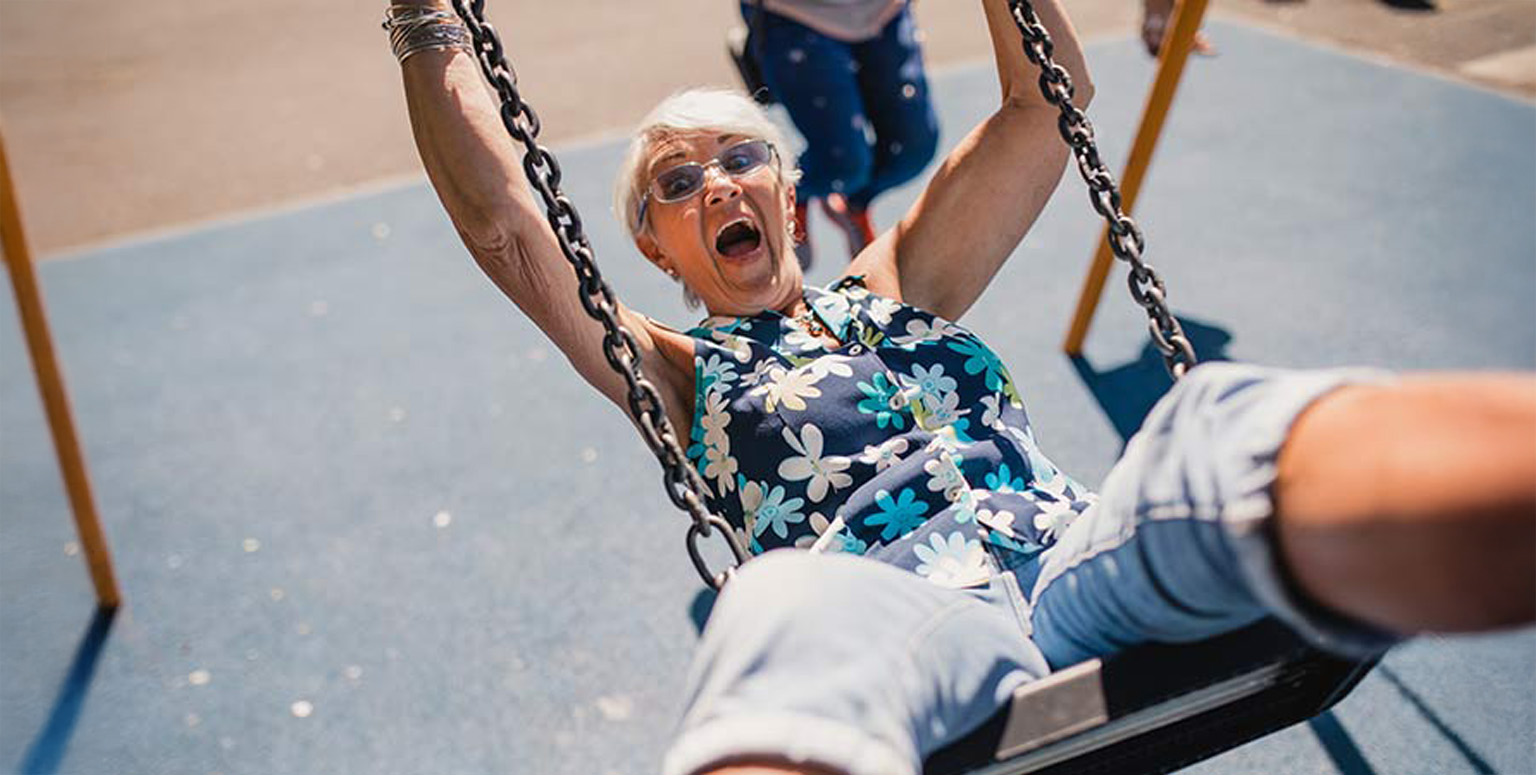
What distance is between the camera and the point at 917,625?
4.00ft

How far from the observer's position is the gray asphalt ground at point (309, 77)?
5117 millimetres

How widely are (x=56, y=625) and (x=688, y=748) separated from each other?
2254 millimetres

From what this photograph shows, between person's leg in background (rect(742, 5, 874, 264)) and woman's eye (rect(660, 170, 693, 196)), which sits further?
person's leg in background (rect(742, 5, 874, 264))

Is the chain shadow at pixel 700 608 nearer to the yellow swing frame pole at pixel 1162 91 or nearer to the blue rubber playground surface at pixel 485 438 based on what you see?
the blue rubber playground surface at pixel 485 438

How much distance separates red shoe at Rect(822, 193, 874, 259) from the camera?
3.48m

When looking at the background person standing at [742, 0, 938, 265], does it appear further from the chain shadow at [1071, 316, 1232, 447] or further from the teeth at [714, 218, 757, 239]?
the teeth at [714, 218, 757, 239]

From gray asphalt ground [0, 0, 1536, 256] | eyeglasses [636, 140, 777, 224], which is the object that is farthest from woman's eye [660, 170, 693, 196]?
gray asphalt ground [0, 0, 1536, 256]

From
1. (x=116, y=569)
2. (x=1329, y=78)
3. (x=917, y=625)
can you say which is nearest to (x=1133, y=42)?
(x=1329, y=78)

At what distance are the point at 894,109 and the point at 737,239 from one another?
1648 millimetres

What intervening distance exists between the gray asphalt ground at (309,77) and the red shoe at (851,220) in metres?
2.09

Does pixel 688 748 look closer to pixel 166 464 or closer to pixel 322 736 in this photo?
pixel 322 736

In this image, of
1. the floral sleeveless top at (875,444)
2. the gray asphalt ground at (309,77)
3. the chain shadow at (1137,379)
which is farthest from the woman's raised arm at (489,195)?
the gray asphalt ground at (309,77)

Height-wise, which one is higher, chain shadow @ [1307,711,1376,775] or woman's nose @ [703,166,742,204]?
woman's nose @ [703,166,742,204]

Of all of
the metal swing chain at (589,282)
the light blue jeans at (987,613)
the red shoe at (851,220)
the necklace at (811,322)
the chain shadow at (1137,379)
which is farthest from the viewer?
the red shoe at (851,220)
